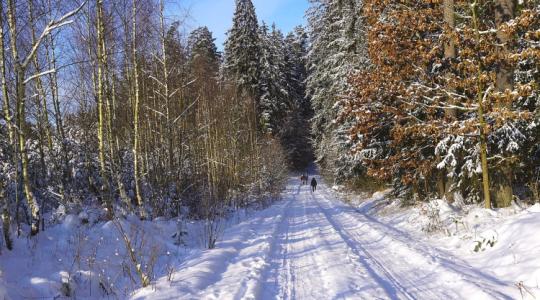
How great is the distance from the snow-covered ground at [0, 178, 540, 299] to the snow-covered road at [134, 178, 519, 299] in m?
0.02

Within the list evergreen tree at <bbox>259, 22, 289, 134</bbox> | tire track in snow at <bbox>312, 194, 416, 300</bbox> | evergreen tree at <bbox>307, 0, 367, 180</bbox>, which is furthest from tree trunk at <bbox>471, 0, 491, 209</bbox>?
evergreen tree at <bbox>259, 22, 289, 134</bbox>

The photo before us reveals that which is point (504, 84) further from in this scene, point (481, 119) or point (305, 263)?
point (305, 263)

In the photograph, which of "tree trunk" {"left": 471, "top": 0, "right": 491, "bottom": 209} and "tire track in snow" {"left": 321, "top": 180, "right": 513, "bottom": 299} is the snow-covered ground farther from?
"tree trunk" {"left": 471, "top": 0, "right": 491, "bottom": 209}

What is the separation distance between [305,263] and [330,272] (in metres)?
0.92

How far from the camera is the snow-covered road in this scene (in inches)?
226

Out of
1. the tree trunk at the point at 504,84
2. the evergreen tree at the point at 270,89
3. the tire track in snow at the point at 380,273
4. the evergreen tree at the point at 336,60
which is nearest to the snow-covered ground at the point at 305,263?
the tire track in snow at the point at 380,273

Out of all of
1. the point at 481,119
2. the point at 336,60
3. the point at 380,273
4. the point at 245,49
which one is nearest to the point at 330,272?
the point at 380,273

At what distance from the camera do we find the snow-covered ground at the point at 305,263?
578 cm

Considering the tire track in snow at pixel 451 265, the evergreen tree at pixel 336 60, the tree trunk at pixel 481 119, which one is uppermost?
the evergreen tree at pixel 336 60

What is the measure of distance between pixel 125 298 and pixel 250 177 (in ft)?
64.4

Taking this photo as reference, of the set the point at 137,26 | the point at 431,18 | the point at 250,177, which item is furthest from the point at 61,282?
the point at 250,177

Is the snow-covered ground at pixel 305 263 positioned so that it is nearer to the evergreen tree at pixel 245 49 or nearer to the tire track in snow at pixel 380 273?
the tire track in snow at pixel 380 273

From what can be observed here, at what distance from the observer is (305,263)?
25.6 ft

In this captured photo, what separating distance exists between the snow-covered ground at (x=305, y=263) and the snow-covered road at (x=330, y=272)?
0.05ft
